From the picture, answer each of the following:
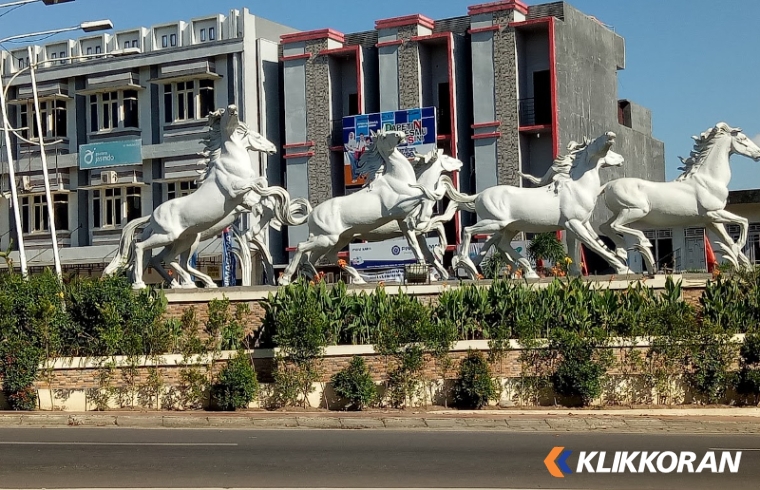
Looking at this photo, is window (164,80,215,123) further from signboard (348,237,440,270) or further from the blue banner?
signboard (348,237,440,270)

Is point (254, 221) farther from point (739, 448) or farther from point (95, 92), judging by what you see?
point (95, 92)

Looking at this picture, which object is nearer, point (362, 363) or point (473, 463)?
point (473, 463)

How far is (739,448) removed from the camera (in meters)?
13.7

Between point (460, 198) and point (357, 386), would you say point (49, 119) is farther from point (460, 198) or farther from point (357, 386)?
point (357, 386)

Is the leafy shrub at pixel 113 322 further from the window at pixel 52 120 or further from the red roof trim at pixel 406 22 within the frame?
the window at pixel 52 120

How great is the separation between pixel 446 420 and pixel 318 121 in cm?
3061

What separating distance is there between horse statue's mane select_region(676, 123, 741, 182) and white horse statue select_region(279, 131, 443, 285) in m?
5.11

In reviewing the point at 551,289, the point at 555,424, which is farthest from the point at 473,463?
the point at 551,289

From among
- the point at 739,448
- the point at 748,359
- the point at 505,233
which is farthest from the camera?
the point at 505,233

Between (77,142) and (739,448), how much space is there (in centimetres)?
4076

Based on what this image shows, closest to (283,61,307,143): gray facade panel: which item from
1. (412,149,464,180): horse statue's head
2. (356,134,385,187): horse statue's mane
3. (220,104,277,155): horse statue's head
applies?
(412,149,464,180): horse statue's head

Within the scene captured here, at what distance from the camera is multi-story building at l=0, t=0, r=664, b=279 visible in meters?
43.6

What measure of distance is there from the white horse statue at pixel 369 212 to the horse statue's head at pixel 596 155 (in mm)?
3114

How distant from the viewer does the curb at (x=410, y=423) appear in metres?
16.4
